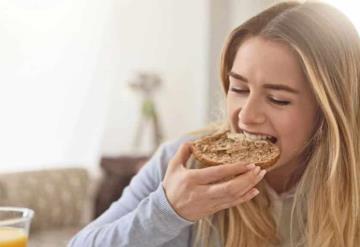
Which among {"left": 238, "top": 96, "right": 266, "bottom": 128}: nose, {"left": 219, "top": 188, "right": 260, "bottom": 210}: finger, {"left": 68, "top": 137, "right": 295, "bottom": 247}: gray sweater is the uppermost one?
{"left": 238, "top": 96, "right": 266, "bottom": 128}: nose

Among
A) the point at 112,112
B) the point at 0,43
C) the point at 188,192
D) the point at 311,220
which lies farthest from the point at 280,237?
the point at 112,112

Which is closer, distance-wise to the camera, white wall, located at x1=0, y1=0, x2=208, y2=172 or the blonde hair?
the blonde hair

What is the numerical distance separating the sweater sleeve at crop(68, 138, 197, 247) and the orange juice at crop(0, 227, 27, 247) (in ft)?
1.26

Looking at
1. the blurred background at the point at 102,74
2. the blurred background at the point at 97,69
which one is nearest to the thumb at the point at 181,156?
the blurred background at the point at 102,74

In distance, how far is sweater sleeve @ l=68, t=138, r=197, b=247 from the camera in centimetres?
121

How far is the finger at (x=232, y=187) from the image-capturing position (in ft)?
3.76

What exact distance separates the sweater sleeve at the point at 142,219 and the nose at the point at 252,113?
22 cm

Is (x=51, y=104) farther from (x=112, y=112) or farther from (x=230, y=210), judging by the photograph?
(x=230, y=210)

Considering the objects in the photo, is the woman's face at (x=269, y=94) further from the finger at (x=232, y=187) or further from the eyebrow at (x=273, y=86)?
the finger at (x=232, y=187)

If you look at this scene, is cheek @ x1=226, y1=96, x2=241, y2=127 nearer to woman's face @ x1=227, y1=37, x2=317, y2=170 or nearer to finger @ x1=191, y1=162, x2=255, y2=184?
woman's face @ x1=227, y1=37, x2=317, y2=170

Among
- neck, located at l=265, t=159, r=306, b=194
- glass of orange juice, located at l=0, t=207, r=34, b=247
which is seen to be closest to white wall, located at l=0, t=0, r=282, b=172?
neck, located at l=265, t=159, r=306, b=194

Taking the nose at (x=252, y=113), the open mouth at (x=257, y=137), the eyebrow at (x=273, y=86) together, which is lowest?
the open mouth at (x=257, y=137)

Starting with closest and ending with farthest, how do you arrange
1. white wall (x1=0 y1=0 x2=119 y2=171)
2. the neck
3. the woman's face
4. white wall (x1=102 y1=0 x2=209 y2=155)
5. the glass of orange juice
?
the glass of orange juice → the woman's face → the neck → white wall (x1=0 y1=0 x2=119 y2=171) → white wall (x1=102 y1=0 x2=209 y2=155)

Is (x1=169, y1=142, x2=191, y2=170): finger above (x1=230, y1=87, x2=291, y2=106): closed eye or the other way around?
the other way around
